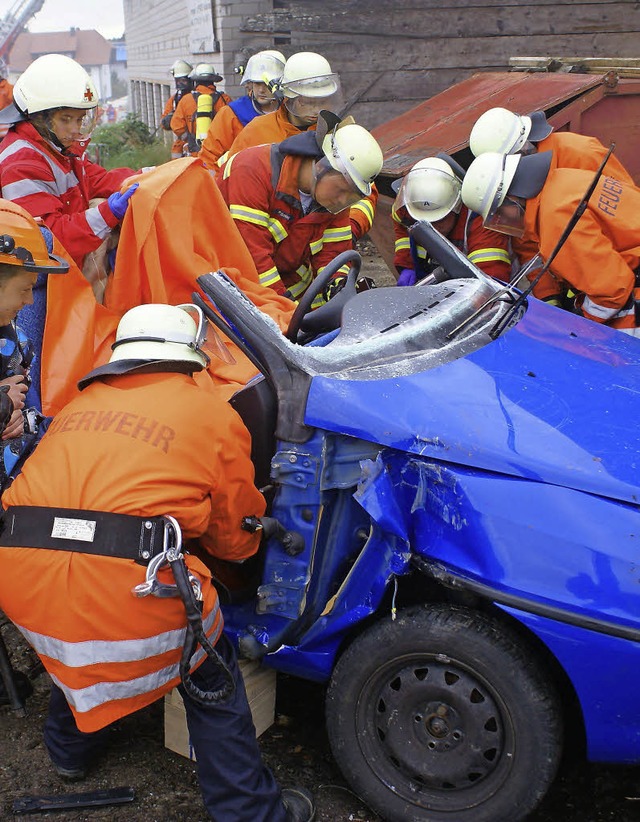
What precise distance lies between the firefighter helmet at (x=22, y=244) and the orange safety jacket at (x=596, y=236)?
2.19 m

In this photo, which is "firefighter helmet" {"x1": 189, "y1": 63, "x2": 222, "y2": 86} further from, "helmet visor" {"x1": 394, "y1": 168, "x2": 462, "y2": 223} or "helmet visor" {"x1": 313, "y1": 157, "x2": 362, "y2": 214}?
"helmet visor" {"x1": 313, "y1": 157, "x2": 362, "y2": 214}

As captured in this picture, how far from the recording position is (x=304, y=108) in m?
5.41

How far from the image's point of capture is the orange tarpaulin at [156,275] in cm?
305

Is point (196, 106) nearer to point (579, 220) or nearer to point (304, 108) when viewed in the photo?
point (304, 108)

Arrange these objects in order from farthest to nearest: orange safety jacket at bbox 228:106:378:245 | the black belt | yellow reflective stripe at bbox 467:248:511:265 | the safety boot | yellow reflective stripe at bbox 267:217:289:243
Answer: orange safety jacket at bbox 228:106:378:245 → yellow reflective stripe at bbox 467:248:511:265 → yellow reflective stripe at bbox 267:217:289:243 → the safety boot → the black belt

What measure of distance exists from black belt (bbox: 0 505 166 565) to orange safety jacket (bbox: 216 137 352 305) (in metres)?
2.28

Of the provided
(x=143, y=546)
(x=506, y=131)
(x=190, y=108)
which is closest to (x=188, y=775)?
(x=143, y=546)

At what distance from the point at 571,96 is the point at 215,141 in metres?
3.21

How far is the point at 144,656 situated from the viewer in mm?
2018

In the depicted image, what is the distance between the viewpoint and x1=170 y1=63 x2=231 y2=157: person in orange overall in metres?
10.1

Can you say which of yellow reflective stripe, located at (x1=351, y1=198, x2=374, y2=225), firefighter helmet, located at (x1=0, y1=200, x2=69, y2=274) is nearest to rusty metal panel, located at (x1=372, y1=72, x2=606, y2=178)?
yellow reflective stripe, located at (x1=351, y1=198, x2=374, y2=225)

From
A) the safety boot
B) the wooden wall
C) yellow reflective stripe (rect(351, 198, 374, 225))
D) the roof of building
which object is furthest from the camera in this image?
the roof of building

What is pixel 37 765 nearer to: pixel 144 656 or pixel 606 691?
pixel 144 656

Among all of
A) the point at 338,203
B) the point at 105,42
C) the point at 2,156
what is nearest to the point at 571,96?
the point at 338,203
